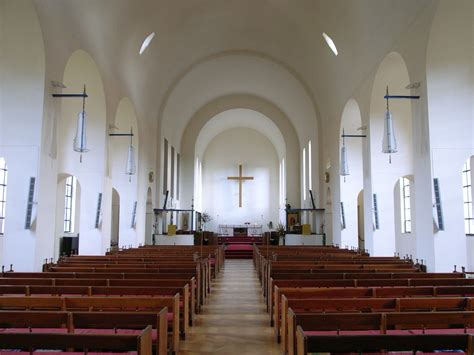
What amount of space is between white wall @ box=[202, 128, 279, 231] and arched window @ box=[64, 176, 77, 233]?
49.9 ft

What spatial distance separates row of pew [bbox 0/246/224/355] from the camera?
2637 millimetres

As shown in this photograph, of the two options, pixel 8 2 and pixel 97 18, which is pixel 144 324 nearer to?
pixel 8 2

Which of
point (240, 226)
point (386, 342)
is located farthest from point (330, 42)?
point (240, 226)

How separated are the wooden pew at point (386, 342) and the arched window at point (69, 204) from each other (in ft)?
46.1

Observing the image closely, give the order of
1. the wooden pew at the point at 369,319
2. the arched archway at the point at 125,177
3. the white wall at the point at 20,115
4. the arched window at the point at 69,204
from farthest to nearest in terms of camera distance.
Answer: the arched window at the point at 69,204, the arched archway at the point at 125,177, the white wall at the point at 20,115, the wooden pew at the point at 369,319

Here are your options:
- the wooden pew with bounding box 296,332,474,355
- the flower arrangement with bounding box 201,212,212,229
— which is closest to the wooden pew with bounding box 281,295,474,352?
the wooden pew with bounding box 296,332,474,355

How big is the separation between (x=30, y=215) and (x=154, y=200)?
996 cm

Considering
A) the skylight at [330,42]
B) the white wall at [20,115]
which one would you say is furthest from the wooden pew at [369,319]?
the skylight at [330,42]

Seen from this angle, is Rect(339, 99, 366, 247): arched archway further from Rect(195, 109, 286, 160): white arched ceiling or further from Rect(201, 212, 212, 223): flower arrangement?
Rect(201, 212, 212, 223): flower arrangement

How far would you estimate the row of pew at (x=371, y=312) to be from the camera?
259 centimetres

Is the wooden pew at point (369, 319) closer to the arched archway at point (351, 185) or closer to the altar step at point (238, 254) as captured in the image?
the arched archway at point (351, 185)

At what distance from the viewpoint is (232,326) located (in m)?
6.21

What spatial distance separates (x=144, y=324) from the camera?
3.33 m

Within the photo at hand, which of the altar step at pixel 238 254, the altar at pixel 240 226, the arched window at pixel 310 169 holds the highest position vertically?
the arched window at pixel 310 169
